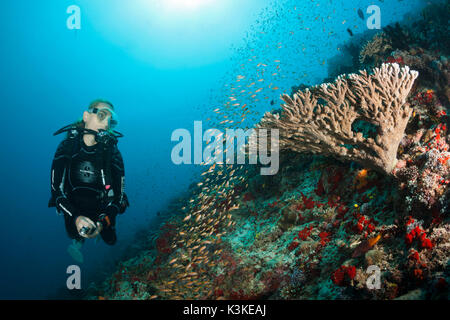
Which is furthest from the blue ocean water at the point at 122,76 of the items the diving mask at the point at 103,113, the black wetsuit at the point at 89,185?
the diving mask at the point at 103,113

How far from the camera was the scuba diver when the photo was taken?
430 centimetres

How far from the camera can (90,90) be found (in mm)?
117062

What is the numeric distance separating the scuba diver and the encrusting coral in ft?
12.7

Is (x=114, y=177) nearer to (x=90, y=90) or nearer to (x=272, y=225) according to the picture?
(x=272, y=225)

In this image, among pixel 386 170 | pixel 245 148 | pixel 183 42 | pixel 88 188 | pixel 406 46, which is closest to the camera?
pixel 386 170

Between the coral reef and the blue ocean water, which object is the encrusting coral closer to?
the coral reef

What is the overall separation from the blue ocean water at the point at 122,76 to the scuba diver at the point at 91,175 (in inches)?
2033

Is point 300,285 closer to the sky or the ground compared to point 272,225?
closer to the ground

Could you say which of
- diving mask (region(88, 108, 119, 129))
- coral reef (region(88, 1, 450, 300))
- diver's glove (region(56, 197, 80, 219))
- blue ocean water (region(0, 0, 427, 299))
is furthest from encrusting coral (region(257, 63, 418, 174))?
blue ocean water (region(0, 0, 427, 299))

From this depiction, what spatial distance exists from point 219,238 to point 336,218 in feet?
12.5

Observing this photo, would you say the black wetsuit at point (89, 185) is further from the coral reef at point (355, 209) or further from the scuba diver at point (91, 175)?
the coral reef at point (355, 209)
